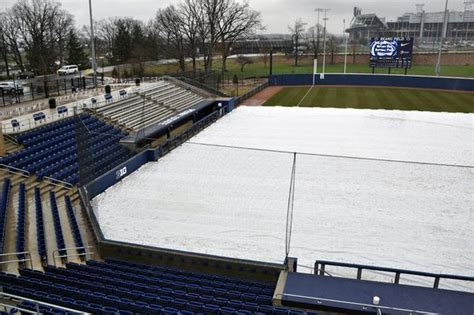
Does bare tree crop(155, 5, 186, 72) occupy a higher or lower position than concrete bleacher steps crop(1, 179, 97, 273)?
higher

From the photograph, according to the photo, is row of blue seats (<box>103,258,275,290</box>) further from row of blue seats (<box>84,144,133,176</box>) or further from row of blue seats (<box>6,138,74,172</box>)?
row of blue seats (<box>6,138,74,172</box>)

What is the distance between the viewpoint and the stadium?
28.8 feet

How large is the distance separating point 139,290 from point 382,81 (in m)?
47.3

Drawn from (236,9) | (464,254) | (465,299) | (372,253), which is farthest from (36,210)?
(236,9)

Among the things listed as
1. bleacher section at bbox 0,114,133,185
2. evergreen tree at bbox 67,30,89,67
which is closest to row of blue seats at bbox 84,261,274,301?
bleacher section at bbox 0,114,133,185

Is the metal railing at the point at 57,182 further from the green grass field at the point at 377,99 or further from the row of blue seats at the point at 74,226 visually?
the green grass field at the point at 377,99

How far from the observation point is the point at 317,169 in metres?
18.6

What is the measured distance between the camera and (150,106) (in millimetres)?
31203

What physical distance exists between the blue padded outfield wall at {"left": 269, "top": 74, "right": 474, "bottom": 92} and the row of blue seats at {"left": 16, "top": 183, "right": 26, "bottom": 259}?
4167 cm

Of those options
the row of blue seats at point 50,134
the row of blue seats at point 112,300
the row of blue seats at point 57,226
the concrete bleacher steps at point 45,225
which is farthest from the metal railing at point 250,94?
the row of blue seats at point 112,300

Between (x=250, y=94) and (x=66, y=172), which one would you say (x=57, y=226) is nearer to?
(x=66, y=172)

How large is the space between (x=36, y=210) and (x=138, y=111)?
15.9 meters

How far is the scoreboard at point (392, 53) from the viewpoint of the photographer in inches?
1934

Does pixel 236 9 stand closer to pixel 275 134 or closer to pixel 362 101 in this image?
pixel 362 101
